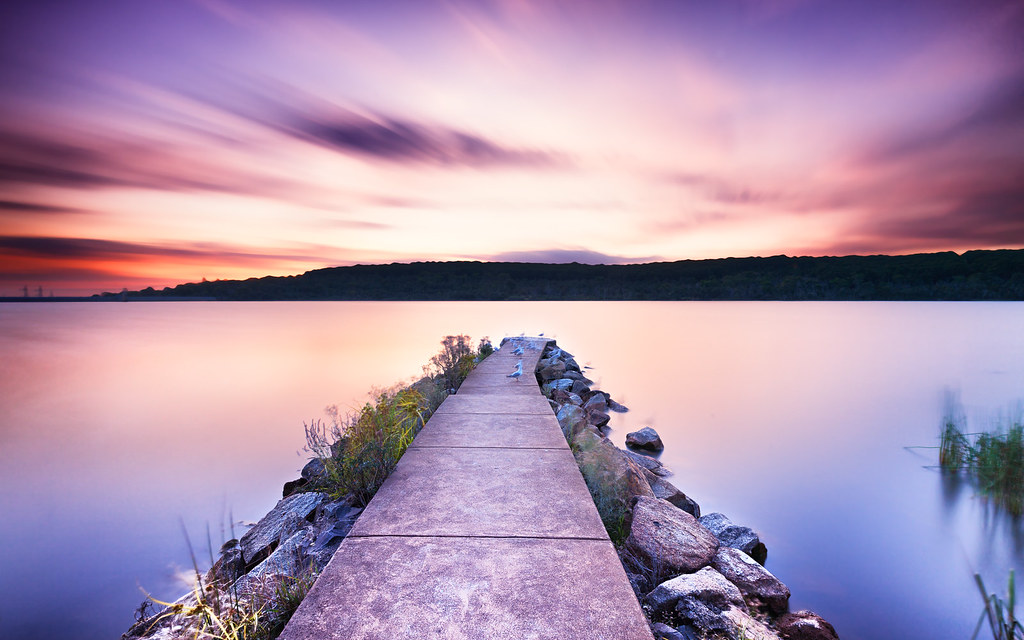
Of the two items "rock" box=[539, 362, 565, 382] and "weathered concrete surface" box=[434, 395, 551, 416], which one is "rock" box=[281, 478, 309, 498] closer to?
"weathered concrete surface" box=[434, 395, 551, 416]

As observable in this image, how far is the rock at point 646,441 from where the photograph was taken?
994 cm

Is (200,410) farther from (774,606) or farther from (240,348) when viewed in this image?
(240,348)

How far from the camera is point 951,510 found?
7.16m

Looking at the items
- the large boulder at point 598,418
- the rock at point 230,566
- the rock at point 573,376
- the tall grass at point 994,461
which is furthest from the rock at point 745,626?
the rock at point 573,376

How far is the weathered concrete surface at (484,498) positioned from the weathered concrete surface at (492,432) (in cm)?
33

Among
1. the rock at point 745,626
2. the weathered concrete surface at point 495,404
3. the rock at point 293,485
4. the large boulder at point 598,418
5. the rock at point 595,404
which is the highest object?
the weathered concrete surface at point 495,404

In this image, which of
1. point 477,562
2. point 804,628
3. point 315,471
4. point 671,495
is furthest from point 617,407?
point 477,562

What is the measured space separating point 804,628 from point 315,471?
5596 mm

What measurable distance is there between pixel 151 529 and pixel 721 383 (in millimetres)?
16657

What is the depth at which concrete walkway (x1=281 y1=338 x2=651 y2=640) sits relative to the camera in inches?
98.7

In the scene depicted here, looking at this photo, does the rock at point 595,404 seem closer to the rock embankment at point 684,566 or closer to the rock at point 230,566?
the rock embankment at point 684,566

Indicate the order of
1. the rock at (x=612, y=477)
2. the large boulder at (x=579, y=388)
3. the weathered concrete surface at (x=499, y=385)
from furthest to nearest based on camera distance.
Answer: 1. the large boulder at (x=579, y=388)
2. the weathered concrete surface at (x=499, y=385)
3. the rock at (x=612, y=477)

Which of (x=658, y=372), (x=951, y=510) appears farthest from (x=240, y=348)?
(x=951, y=510)

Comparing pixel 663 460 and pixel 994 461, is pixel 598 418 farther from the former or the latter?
pixel 994 461
